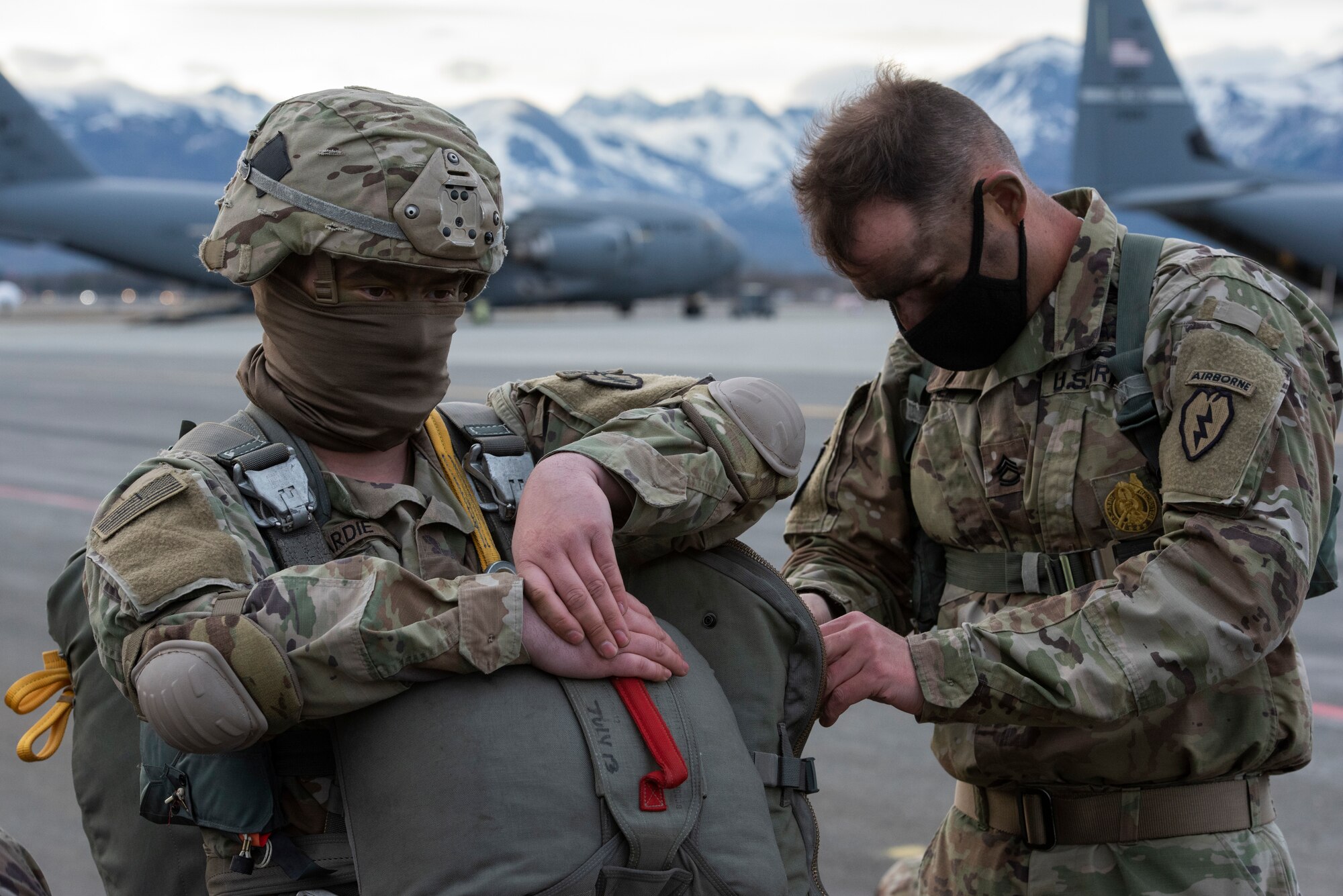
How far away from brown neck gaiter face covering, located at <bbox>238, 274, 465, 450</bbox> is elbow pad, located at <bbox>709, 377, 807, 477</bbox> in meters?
0.49

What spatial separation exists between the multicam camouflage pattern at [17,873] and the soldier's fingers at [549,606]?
109 centimetres

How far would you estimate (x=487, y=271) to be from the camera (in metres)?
2.22

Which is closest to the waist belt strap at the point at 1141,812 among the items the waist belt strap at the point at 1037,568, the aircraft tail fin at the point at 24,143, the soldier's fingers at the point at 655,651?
the waist belt strap at the point at 1037,568

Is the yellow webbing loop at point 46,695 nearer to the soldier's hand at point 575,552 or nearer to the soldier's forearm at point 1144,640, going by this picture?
the soldier's hand at point 575,552

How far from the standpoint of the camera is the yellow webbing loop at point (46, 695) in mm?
2137

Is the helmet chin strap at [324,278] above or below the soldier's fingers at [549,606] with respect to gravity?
above

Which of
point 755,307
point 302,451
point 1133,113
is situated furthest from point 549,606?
point 755,307

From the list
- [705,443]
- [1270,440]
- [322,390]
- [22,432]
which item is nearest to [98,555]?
[322,390]

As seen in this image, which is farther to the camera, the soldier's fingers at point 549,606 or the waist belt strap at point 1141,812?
the waist belt strap at point 1141,812

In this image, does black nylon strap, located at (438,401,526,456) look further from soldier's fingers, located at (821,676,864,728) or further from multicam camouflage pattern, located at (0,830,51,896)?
multicam camouflage pattern, located at (0,830,51,896)

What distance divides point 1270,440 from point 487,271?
1358mm

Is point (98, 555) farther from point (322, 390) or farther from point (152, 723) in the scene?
point (322, 390)

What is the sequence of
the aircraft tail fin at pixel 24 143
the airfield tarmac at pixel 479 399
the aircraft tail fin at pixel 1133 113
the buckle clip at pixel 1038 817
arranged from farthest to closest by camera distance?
the aircraft tail fin at pixel 24 143 → the aircraft tail fin at pixel 1133 113 → the airfield tarmac at pixel 479 399 → the buckle clip at pixel 1038 817

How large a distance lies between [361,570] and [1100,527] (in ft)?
4.54
